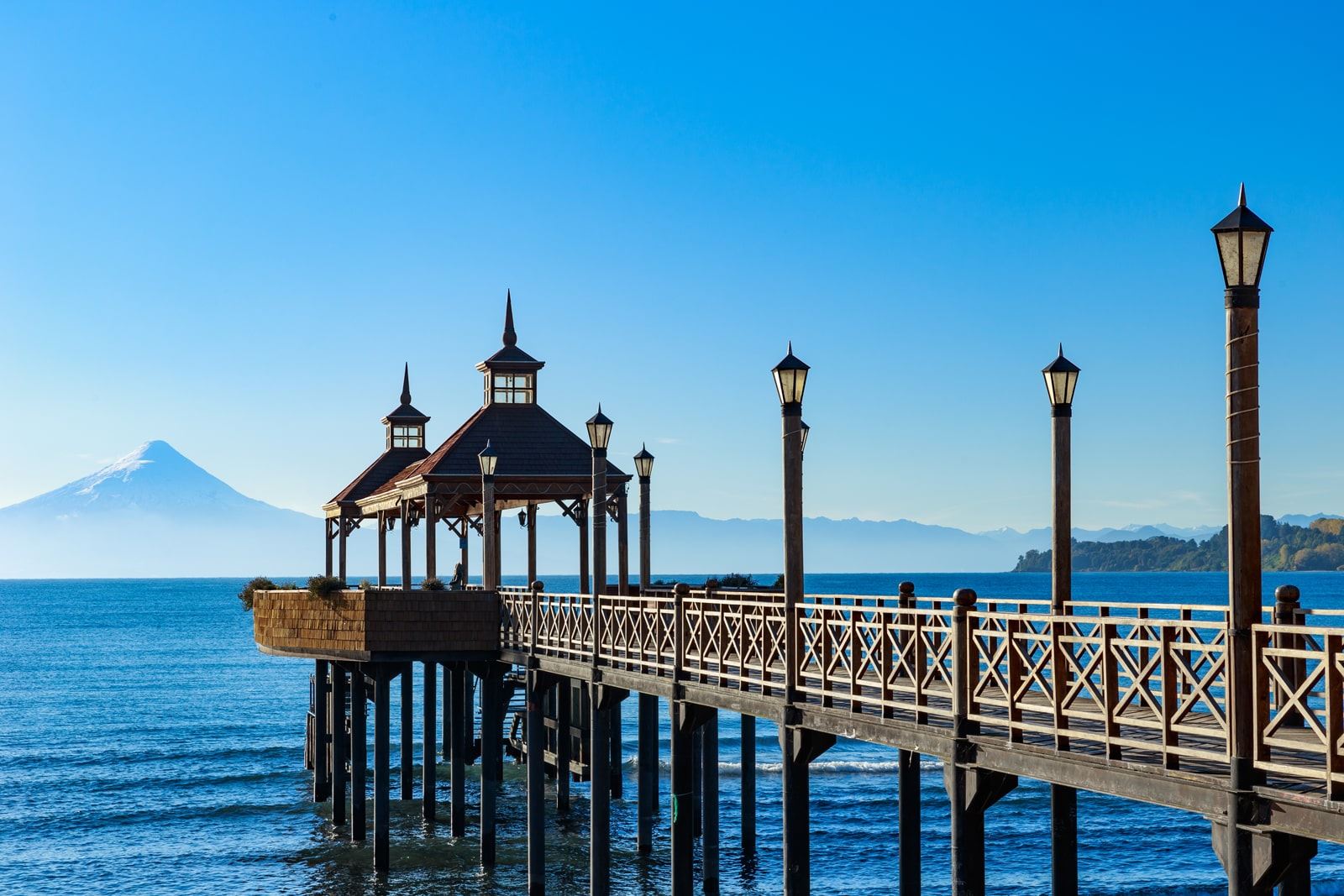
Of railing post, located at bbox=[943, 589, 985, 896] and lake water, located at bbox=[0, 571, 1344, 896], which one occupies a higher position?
railing post, located at bbox=[943, 589, 985, 896]

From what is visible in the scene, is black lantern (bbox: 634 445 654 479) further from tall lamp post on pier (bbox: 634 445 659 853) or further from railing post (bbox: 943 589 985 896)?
railing post (bbox: 943 589 985 896)

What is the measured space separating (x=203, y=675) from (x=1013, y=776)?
264 ft

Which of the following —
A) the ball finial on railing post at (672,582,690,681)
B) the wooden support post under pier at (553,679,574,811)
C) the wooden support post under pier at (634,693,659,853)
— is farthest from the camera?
the wooden support post under pier at (553,679,574,811)

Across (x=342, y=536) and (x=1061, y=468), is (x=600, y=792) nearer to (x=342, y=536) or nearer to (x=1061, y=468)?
(x=1061, y=468)

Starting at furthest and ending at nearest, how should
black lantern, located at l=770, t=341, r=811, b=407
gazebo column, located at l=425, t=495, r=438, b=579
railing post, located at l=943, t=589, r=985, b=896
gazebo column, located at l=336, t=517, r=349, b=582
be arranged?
gazebo column, located at l=336, t=517, r=349, b=582
gazebo column, located at l=425, t=495, r=438, b=579
black lantern, located at l=770, t=341, r=811, b=407
railing post, located at l=943, t=589, r=985, b=896

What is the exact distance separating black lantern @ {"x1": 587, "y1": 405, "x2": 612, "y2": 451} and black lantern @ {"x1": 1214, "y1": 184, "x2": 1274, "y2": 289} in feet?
44.6

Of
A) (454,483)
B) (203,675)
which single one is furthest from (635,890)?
(203,675)

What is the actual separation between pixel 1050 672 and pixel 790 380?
3809 millimetres

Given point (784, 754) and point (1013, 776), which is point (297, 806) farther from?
point (1013, 776)

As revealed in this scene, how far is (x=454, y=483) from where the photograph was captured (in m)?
27.0

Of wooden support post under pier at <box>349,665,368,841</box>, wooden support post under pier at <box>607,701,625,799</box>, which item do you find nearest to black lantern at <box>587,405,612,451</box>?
wooden support post under pier at <box>349,665,368,841</box>

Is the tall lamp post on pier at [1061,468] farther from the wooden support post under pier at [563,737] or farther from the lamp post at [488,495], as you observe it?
the wooden support post under pier at [563,737]

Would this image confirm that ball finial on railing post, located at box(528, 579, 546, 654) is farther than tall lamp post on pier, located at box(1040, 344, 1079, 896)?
Yes

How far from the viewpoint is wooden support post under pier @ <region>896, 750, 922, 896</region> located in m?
14.3
